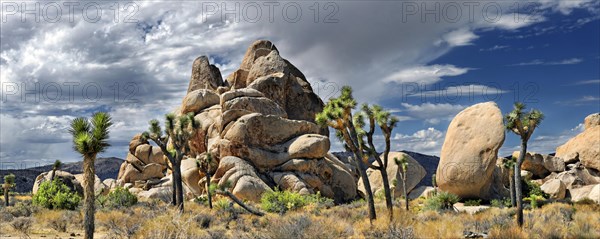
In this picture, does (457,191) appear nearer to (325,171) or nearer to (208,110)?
(325,171)

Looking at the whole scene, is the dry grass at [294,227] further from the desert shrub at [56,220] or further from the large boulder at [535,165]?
the large boulder at [535,165]

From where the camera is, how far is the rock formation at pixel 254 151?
41188 millimetres

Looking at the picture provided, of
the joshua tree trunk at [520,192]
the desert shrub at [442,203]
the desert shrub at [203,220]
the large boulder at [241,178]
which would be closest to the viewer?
the joshua tree trunk at [520,192]

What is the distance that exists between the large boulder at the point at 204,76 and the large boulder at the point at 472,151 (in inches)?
1481

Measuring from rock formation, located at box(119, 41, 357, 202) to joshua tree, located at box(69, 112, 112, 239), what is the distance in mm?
19066

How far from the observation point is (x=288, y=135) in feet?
150

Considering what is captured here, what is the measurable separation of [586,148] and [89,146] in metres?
42.5

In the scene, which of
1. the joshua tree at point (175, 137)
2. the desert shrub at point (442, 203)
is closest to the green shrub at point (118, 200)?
the joshua tree at point (175, 137)

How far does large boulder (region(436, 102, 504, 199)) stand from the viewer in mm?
33469

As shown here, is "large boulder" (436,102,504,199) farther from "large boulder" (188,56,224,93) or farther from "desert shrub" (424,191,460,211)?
"large boulder" (188,56,224,93)

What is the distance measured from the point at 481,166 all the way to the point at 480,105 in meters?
4.82

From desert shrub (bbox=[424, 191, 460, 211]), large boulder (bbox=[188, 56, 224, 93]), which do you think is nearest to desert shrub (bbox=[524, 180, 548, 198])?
desert shrub (bbox=[424, 191, 460, 211])

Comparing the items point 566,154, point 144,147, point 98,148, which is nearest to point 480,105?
point 566,154

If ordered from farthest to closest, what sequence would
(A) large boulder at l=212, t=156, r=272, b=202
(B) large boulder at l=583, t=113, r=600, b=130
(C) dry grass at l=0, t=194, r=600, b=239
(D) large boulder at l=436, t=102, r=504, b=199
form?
1. (B) large boulder at l=583, t=113, r=600, b=130
2. (A) large boulder at l=212, t=156, r=272, b=202
3. (D) large boulder at l=436, t=102, r=504, b=199
4. (C) dry grass at l=0, t=194, r=600, b=239
